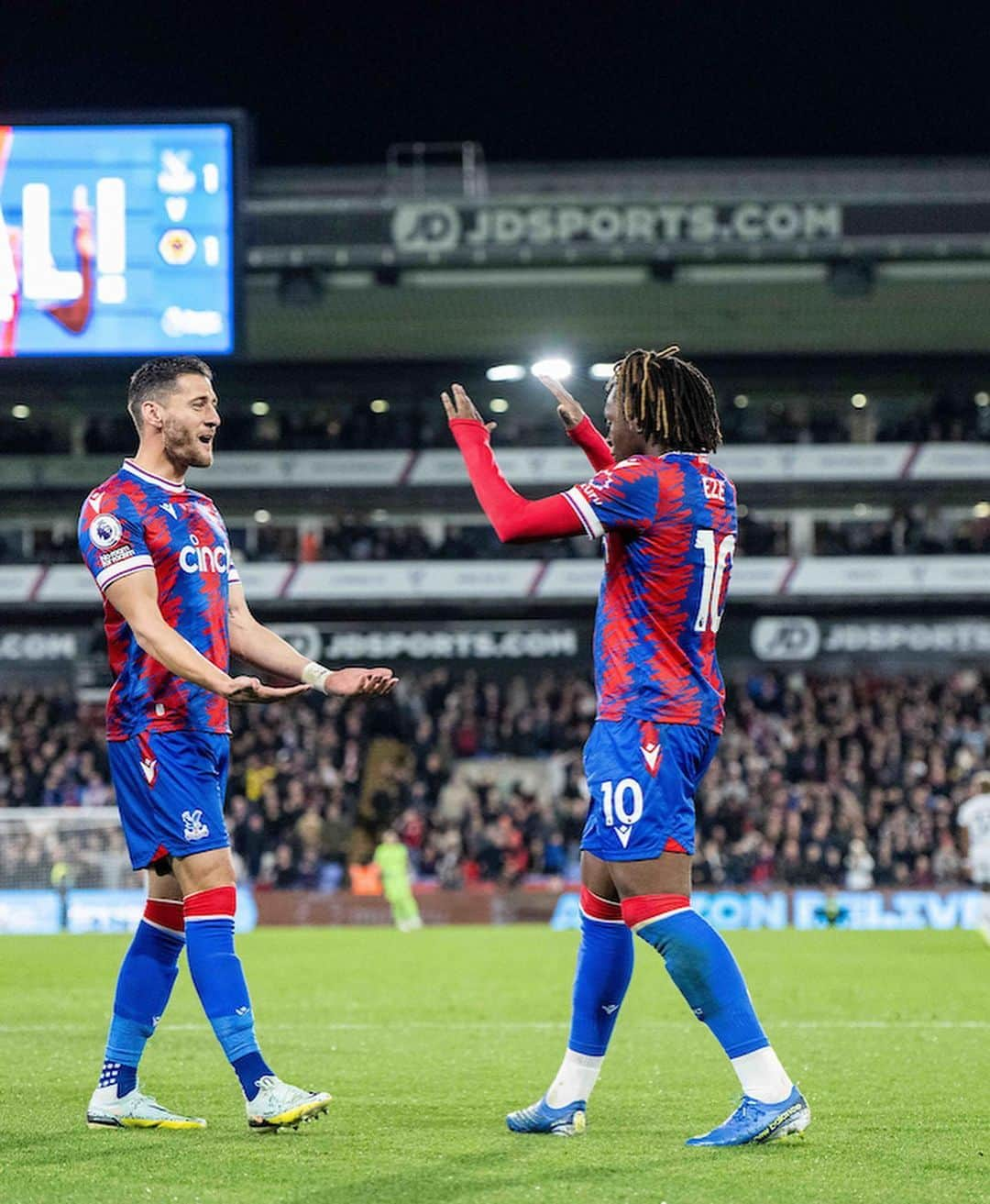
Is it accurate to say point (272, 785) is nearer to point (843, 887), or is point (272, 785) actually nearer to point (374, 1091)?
point (843, 887)

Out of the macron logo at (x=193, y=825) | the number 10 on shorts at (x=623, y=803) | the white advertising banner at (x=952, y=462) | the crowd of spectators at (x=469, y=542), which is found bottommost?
the macron logo at (x=193, y=825)

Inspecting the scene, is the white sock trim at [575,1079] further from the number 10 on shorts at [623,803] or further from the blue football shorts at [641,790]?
the number 10 on shorts at [623,803]

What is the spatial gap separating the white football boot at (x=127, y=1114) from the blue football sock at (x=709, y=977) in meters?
1.64

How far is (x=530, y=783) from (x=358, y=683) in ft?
93.3

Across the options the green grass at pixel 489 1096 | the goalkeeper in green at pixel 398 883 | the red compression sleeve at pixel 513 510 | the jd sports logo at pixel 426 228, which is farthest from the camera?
the jd sports logo at pixel 426 228

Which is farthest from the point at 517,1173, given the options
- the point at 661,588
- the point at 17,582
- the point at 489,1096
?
the point at 17,582

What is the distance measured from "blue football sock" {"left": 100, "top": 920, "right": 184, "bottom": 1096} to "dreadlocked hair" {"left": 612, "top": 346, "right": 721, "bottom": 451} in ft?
7.34

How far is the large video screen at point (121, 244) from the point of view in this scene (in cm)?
2862

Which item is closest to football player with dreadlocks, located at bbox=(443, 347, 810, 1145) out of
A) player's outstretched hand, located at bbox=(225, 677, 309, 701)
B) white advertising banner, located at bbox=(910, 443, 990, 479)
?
player's outstretched hand, located at bbox=(225, 677, 309, 701)

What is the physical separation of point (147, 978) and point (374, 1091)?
1.38 m

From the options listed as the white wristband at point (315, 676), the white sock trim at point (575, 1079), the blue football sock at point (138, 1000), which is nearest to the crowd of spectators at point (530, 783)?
the blue football sock at point (138, 1000)

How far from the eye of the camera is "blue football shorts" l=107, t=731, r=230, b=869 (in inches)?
222

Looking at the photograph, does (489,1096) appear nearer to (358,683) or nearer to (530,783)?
(358,683)

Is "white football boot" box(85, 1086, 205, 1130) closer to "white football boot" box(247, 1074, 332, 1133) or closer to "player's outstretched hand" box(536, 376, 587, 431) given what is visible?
"white football boot" box(247, 1074, 332, 1133)
